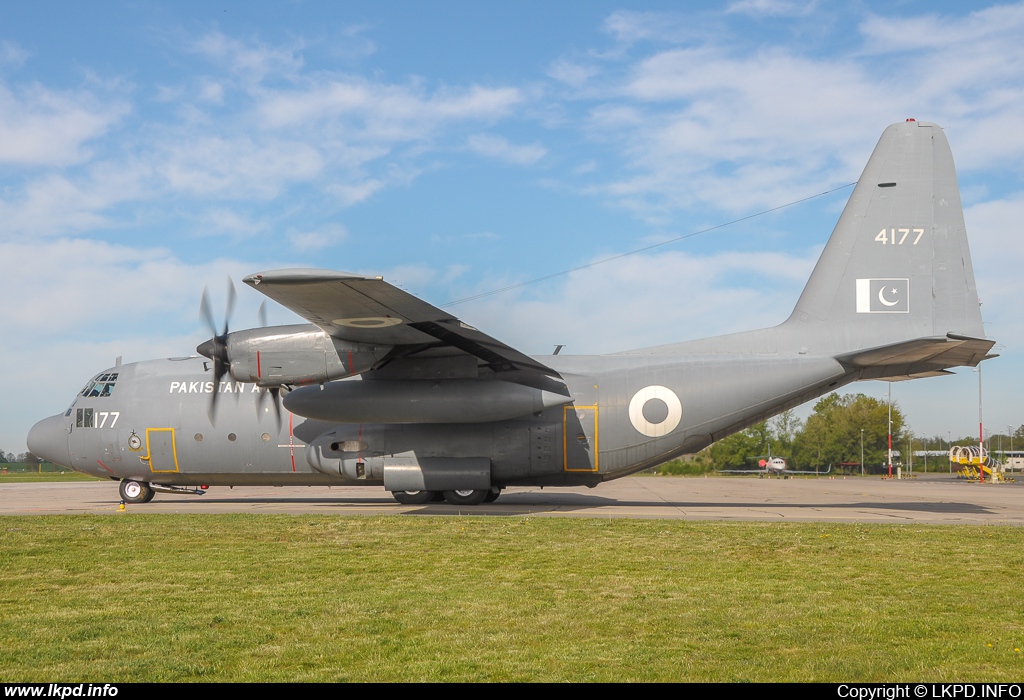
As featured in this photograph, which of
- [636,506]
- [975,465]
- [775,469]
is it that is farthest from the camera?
[775,469]

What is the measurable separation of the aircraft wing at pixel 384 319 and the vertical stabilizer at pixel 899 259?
21.9 ft

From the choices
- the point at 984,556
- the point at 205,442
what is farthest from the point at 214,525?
the point at 984,556

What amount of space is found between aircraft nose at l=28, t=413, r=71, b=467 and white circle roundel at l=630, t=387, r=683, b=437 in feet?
49.2

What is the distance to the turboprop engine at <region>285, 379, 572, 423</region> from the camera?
1789 centimetres

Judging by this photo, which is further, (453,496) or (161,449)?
(161,449)

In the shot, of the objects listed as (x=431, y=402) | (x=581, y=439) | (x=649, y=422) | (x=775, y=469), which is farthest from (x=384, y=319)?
(x=775, y=469)

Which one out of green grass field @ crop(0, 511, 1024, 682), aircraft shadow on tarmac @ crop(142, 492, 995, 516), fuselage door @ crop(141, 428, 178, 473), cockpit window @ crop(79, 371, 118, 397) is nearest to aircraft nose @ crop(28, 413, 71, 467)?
cockpit window @ crop(79, 371, 118, 397)

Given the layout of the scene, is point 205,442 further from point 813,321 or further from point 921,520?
point 921,520

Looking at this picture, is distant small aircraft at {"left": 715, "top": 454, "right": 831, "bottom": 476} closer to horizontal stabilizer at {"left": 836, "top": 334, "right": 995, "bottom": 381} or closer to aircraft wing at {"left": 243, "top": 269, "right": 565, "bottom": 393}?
horizontal stabilizer at {"left": 836, "top": 334, "right": 995, "bottom": 381}

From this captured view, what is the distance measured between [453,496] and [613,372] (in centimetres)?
492

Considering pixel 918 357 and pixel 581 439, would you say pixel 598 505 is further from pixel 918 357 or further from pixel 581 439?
pixel 918 357

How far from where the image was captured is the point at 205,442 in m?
20.4

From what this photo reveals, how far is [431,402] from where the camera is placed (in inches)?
705
